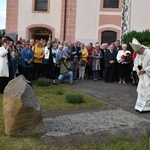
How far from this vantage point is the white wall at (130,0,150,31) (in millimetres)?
21375

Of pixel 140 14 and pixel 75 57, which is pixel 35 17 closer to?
pixel 140 14

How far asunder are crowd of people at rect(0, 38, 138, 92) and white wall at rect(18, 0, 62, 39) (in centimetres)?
889

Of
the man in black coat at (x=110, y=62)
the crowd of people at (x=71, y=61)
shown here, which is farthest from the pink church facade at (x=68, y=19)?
the man in black coat at (x=110, y=62)

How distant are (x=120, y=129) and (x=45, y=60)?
6.92 metres

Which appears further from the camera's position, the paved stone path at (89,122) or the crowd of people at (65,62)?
the crowd of people at (65,62)

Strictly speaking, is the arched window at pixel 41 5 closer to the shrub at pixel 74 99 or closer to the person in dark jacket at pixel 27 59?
the person in dark jacket at pixel 27 59

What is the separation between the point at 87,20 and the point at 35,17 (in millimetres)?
4001

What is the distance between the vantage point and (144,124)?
6742 mm

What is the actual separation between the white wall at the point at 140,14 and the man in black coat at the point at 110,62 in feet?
28.5

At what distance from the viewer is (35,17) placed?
22.9 m

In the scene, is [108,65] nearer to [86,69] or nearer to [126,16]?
[86,69]

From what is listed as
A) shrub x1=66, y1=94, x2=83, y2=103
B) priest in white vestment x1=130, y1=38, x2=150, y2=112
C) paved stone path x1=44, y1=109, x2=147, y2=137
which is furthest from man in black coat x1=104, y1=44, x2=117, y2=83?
paved stone path x1=44, y1=109, x2=147, y2=137

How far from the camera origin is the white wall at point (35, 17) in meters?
22.7

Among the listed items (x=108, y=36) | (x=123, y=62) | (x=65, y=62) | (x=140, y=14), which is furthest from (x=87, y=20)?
(x=65, y=62)
